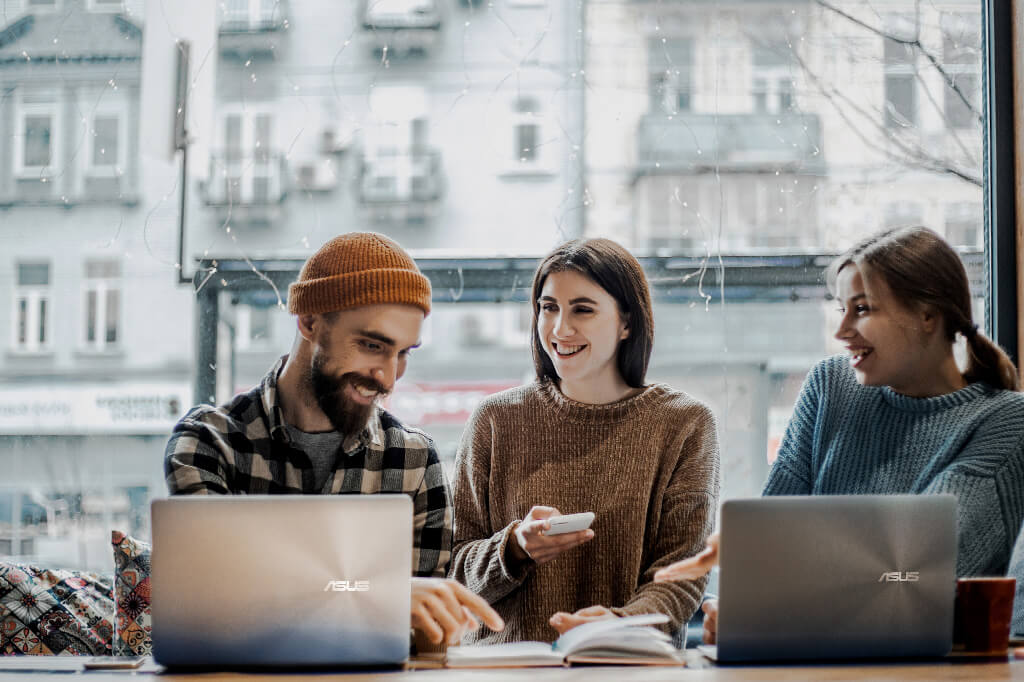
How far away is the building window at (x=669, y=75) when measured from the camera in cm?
283

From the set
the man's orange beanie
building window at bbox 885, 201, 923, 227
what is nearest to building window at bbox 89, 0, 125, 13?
the man's orange beanie

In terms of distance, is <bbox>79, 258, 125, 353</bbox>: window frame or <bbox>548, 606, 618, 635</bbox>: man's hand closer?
<bbox>548, 606, 618, 635</bbox>: man's hand

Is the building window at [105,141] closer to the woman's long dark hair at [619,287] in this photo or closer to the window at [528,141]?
the window at [528,141]

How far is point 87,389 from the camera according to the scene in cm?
277

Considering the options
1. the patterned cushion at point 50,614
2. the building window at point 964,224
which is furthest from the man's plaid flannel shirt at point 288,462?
the building window at point 964,224

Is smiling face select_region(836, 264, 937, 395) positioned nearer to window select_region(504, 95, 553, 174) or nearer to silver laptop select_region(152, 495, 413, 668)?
window select_region(504, 95, 553, 174)

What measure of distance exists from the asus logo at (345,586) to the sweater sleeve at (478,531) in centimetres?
59

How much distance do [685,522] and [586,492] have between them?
0.73 feet

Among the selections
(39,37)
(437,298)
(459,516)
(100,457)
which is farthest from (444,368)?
(39,37)

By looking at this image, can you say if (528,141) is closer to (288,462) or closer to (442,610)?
(288,462)

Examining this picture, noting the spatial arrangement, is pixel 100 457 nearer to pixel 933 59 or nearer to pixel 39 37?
pixel 39 37

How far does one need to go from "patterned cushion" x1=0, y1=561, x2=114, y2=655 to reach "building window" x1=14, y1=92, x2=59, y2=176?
1.14 metres

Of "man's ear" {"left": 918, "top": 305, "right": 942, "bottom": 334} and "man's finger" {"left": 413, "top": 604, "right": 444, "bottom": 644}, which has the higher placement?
"man's ear" {"left": 918, "top": 305, "right": 942, "bottom": 334}

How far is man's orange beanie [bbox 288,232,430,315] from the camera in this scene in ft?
6.41
